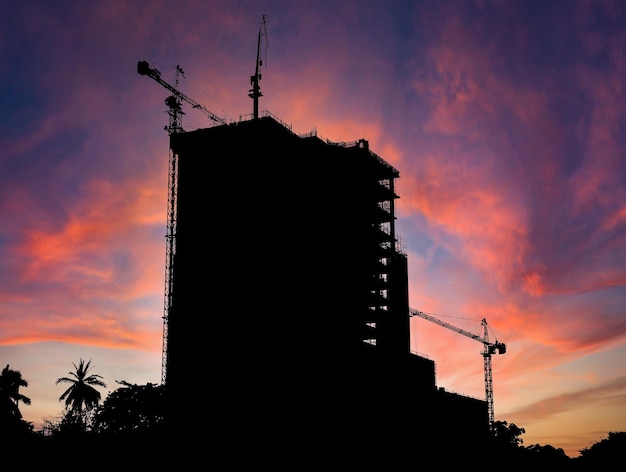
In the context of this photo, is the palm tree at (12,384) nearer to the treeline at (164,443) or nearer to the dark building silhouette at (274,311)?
the treeline at (164,443)

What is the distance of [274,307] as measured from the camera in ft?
417

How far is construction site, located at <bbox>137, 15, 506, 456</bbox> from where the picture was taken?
120 metres

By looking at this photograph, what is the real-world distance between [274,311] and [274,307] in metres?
0.75

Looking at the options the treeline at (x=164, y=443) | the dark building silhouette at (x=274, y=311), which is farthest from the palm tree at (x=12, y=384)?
the dark building silhouette at (x=274, y=311)

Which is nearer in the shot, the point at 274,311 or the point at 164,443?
the point at 164,443

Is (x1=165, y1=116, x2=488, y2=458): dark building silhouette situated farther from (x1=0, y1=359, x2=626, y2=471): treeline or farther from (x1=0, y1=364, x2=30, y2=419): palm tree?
(x1=0, y1=364, x2=30, y2=419): palm tree

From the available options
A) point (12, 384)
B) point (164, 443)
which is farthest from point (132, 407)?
point (164, 443)

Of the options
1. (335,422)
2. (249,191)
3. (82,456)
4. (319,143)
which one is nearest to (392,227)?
(319,143)

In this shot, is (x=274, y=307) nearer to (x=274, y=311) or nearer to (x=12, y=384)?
(x=274, y=311)

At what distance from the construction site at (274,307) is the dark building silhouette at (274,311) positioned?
0.24 meters

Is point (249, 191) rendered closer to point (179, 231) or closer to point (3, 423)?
point (179, 231)

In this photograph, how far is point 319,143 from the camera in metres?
140

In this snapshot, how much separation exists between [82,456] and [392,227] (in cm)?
10388

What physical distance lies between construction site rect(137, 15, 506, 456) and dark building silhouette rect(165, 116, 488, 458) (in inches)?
9.5
